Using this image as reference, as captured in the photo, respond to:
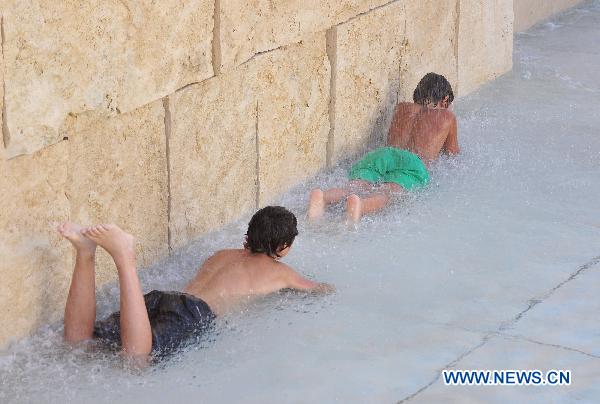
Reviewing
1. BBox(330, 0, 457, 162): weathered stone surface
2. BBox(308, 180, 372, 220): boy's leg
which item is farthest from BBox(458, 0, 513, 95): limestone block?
BBox(308, 180, 372, 220): boy's leg

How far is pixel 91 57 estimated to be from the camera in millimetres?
4477

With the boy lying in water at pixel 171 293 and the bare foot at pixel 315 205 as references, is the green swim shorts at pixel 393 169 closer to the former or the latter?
the bare foot at pixel 315 205

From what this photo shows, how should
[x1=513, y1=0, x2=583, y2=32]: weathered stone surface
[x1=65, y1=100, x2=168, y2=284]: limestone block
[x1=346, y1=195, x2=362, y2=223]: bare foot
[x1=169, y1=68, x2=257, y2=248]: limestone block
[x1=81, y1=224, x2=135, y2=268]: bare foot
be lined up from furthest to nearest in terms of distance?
[x1=513, y1=0, x2=583, y2=32]: weathered stone surface
[x1=346, y1=195, x2=362, y2=223]: bare foot
[x1=169, y1=68, x2=257, y2=248]: limestone block
[x1=65, y1=100, x2=168, y2=284]: limestone block
[x1=81, y1=224, x2=135, y2=268]: bare foot

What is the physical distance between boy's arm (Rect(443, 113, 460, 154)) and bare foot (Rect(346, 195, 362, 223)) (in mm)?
1067

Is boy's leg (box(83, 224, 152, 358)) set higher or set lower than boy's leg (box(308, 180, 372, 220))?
higher

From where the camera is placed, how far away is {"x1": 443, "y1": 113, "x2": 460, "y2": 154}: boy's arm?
6.45 metres

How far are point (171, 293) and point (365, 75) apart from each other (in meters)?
2.50

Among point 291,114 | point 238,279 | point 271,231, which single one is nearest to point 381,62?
point 291,114

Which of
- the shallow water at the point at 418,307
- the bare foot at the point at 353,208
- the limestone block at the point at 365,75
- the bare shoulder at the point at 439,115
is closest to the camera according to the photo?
the shallow water at the point at 418,307

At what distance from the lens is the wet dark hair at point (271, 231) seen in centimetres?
471

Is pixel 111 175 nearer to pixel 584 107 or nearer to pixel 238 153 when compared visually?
pixel 238 153

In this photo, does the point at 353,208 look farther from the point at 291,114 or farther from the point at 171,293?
the point at 171,293

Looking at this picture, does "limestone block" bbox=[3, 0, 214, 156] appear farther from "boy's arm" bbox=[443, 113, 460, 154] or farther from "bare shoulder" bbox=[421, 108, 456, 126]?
"boy's arm" bbox=[443, 113, 460, 154]

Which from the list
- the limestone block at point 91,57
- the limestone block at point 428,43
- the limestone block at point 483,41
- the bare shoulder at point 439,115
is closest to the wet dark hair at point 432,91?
the bare shoulder at point 439,115
